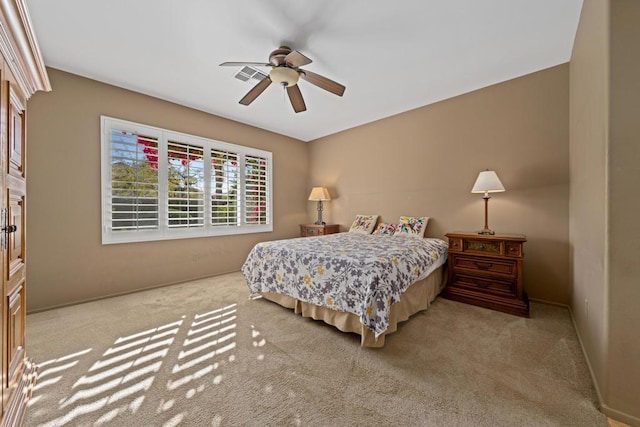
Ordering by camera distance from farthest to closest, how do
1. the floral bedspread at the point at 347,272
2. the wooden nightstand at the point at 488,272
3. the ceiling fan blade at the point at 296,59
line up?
the wooden nightstand at the point at 488,272
the ceiling fan blade at the point at 296,59
the floral bedspread at the point at 347,272

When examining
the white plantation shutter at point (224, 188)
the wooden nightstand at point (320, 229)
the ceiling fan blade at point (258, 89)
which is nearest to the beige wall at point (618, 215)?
the ceiling fan blade at point (258, 89)

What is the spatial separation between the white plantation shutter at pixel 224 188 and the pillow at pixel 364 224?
2122 mm

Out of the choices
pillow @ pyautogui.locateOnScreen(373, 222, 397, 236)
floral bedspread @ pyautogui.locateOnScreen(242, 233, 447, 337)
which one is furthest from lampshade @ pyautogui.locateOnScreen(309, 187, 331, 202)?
floral bedspread @ pyautogui.locateOnScreen(242, 233, 447, 337)

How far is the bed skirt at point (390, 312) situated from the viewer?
6.84 feet

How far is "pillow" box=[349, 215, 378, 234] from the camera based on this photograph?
14.4 feet

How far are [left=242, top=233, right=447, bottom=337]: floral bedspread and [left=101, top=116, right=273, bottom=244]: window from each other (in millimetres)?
1514

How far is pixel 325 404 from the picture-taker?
1.47 meters

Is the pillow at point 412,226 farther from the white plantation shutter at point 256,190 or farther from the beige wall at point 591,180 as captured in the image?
the white plantation shutter at point 256,190

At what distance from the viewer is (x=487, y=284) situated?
2902mm

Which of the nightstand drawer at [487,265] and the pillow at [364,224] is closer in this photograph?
the nightstand drawer at [487,265]

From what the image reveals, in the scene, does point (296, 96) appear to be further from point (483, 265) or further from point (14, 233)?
point (483, 265)

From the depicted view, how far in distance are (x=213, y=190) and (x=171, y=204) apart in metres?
0.68

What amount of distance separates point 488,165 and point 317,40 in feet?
8.64

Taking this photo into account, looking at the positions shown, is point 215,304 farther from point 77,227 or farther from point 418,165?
point 418,165
